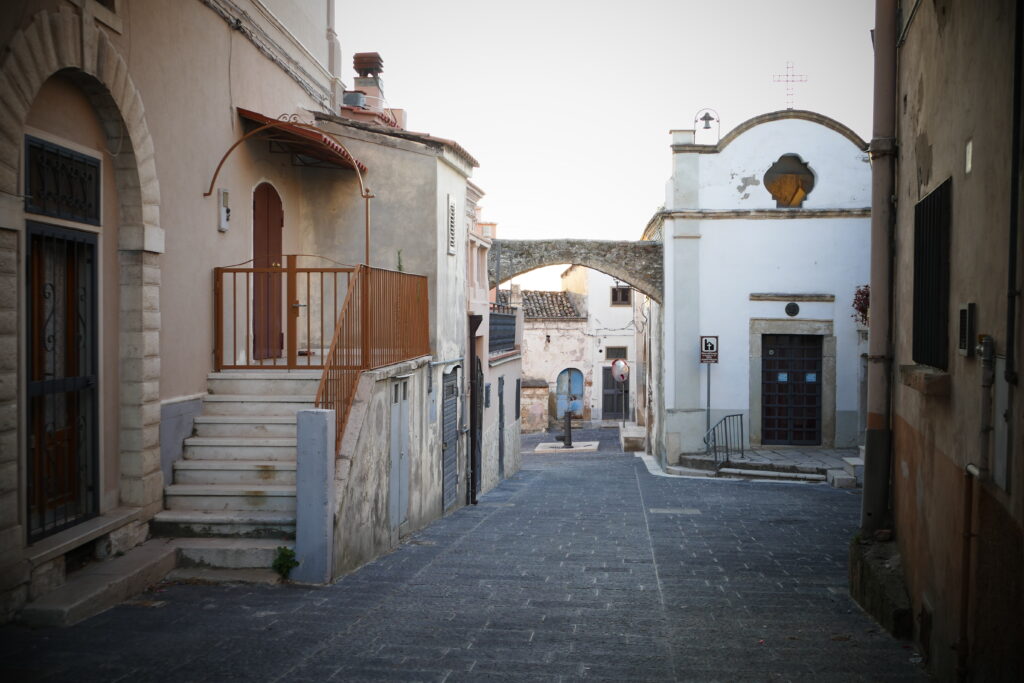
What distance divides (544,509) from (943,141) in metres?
9.29

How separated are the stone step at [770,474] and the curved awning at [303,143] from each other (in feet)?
32.9

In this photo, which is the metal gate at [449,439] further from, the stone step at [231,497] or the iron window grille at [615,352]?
the iron window grille at [615,352]

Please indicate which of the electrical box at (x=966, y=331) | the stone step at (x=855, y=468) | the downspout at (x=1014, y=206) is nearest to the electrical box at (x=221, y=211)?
the electrical box at (x=966, y=331)

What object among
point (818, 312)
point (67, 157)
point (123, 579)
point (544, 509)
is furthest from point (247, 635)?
point (818, 312)

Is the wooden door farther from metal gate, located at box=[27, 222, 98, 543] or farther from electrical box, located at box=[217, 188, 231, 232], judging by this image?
metal gate, located at box=[27, 222, 98, 543]

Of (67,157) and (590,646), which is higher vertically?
(67,157)

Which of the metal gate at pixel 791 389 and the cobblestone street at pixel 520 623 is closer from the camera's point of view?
the cobblestone street at pixel 520 623

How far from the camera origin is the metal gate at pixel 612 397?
136 feet

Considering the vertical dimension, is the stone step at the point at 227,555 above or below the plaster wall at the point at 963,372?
below

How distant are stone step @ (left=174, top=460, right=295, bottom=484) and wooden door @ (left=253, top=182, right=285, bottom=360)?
2.54m

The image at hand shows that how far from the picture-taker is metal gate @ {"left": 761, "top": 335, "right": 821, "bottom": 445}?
65.8ft

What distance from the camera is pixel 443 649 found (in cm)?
568

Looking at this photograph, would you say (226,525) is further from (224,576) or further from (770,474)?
(770,474)

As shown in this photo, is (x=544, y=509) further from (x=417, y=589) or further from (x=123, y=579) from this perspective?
(x=123, y=579)
